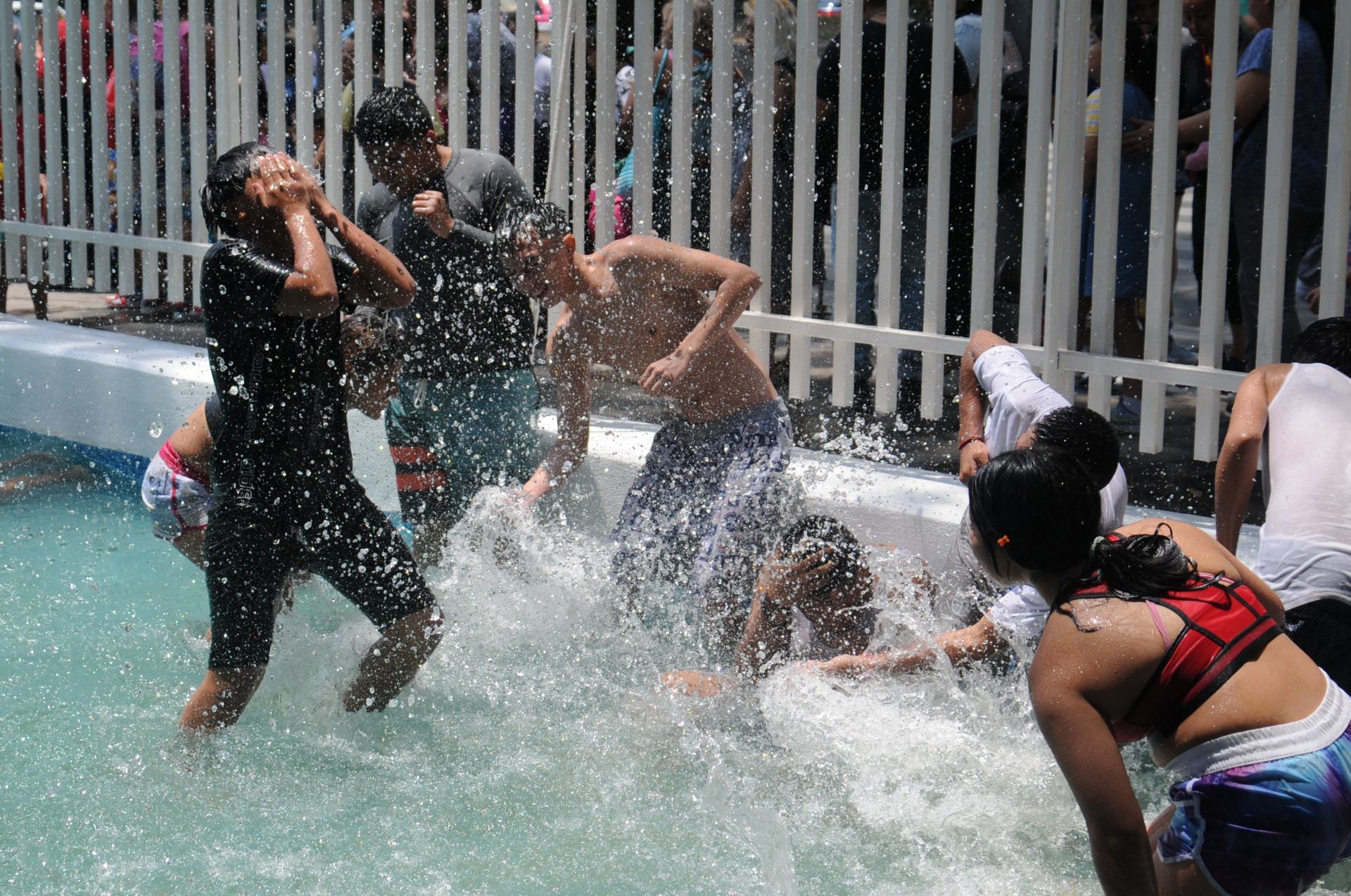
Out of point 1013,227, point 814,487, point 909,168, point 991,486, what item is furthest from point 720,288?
point 991,486

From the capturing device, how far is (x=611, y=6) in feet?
19.2

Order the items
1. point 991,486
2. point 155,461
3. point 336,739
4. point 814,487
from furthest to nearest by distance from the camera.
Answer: point 814,487 → point 155,461 → point 336,739 → point 991,486

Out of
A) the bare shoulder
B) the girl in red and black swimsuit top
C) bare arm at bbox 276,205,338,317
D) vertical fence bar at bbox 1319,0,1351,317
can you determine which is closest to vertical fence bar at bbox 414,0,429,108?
bare arm at bbox 276,205,338,317

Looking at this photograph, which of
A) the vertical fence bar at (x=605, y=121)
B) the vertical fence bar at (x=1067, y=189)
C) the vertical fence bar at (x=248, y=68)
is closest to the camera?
the vertical fence bar at (x=1067, y=189)

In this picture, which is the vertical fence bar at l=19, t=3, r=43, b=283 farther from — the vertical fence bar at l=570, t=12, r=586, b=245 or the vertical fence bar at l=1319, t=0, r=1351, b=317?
the vertical fence bar at l=1319, t=0, r=1351, b=317

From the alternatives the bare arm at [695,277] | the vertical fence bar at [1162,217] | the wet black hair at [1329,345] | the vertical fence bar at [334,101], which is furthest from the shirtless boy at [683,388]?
the vertical fence bar at [334,101]

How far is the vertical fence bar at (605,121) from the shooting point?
5852 mm

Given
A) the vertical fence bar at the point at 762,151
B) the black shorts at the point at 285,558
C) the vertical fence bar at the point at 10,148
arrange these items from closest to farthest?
1. the black shorts at the point at 285,558
2. the vertical fence bar at the point at 762,151
3. the vertical fence bar at the point at 10,148

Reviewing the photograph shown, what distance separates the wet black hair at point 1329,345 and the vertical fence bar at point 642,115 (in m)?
2.91

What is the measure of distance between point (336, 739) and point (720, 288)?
5.89 ft

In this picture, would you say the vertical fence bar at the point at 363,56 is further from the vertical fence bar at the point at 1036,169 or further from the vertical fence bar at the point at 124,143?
the vertical fence bar at the point at 1036,169

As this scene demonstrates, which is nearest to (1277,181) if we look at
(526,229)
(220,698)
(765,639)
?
(765,639)

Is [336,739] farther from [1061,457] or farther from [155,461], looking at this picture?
[1061,457]

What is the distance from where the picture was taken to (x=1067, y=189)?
489cm
